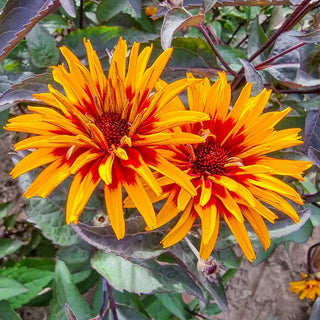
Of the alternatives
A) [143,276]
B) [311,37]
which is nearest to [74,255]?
[143,276]

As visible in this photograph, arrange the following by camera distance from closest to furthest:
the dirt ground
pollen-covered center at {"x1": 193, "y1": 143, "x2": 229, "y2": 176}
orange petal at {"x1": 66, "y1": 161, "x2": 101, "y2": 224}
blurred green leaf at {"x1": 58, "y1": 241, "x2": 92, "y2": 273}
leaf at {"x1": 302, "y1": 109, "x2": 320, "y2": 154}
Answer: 1. orange petal at {"x1": 66, "y1": 161, "x2": 101, "y2": 224}
2. pollen-covered center at {"x1": 193, "y1": 143, "x2": 229, "y2": 176}
3. leaf at {"x1": 302, "y1": 109, "x2": 320, "y2": 154}
4. blurred green leaf at {"x1": 58, "y1": 241, "x2": 92, "y2": 273}
5. the dirt ground

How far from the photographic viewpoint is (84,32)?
0.89 metres

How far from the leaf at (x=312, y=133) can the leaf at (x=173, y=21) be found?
304mm

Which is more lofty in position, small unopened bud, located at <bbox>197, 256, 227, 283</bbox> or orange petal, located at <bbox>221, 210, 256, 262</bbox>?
orange petal, located at <bbox>221, 210, 256, 262</bbox>

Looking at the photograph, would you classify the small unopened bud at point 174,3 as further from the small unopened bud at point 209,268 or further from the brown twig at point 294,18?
the small unopened bud at point 209,268

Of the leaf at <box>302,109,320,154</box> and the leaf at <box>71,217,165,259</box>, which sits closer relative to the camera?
the leaf at <box>71,217,165,259</box>

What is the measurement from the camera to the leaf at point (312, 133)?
0.83 m

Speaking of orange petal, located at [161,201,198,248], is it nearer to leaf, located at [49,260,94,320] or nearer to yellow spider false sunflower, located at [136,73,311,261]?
yellow spider false sunflower, located at [136,73,311,261]

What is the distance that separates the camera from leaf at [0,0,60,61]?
67 centimetres

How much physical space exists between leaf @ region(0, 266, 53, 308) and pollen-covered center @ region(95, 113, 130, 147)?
51 cm

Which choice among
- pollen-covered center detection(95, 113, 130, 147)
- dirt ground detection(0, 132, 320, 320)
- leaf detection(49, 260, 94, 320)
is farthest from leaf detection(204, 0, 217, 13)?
dirt ground detection(0, 132, 320, 320)

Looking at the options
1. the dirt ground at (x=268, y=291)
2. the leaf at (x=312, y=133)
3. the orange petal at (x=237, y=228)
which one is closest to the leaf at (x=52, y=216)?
the orange petal at (x=237, y=228)

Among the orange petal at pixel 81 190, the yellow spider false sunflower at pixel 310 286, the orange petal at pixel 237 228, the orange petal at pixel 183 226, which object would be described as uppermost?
the orange petal at pixel 81 190

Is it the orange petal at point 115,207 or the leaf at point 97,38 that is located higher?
the leaf at point 97,38
